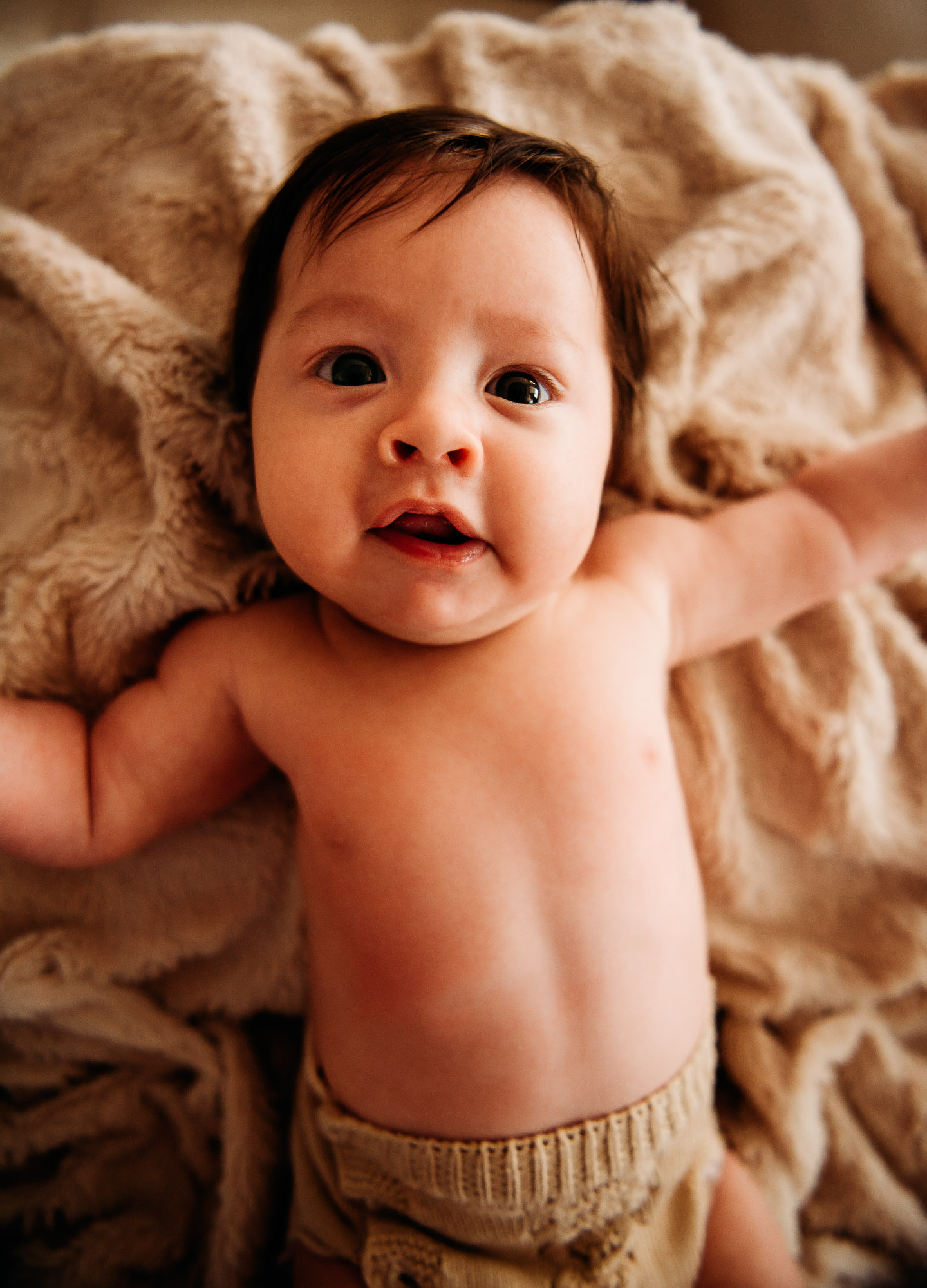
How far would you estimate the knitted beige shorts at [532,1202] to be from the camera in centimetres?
66

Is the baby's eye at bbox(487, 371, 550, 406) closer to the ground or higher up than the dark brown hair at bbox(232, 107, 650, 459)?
closer to the ground

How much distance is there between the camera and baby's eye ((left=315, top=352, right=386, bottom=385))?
1.94 feet

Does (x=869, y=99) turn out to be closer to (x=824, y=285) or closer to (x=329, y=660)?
(x=824, y=285)

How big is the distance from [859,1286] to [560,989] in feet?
1.62

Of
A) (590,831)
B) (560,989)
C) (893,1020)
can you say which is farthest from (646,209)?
(893,1020)

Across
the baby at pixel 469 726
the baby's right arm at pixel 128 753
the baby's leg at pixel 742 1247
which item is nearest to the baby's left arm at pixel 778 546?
the baby at pixel 469 726

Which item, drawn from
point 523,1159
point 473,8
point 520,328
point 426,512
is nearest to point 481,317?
point 520,328

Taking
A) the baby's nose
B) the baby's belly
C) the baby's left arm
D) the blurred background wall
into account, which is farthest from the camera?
the blurred background wall

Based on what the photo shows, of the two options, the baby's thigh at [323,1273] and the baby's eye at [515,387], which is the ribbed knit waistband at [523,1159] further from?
the baby's eye at [515,387]

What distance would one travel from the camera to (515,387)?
60 cm

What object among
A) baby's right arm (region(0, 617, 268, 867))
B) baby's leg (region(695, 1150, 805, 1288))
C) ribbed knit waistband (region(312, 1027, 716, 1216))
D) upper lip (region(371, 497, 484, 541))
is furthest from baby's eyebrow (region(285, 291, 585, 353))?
baby's leg (region(695, 1150, 805, 1288))

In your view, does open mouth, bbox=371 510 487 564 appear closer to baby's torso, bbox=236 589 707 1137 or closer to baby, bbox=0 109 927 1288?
baby, bbox=0 109 927 1288

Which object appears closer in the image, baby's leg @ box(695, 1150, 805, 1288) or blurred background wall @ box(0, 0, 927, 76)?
baby's leg @ box(695, 1150, 805, 1288)

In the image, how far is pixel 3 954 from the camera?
0.79 metres
